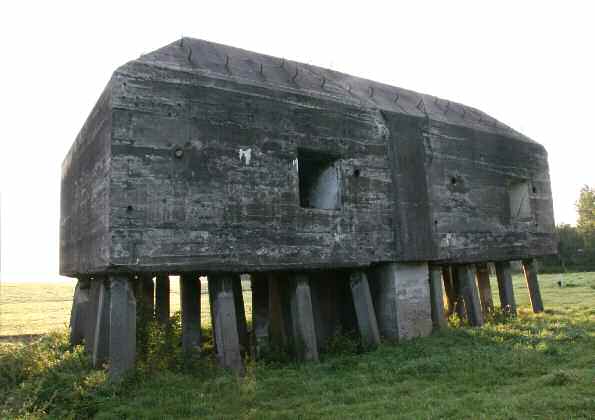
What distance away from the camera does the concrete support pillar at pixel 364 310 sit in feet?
33.9

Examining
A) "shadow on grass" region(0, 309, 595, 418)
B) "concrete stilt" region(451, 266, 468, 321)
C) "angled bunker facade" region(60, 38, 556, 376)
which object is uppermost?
"angled bunker facade" region(60, 38, 556, 376)

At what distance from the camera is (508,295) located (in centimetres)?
1486

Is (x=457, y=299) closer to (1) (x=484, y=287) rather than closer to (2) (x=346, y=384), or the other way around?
(1) (x=484, y=287)

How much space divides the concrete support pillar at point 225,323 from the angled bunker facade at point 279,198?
3 cm

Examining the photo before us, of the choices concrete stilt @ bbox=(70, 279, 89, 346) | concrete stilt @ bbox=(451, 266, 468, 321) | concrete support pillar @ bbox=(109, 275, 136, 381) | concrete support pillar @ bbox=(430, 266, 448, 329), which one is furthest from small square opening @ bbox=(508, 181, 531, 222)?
concrete stilt @ bbox=(70, 279, 89, 346)

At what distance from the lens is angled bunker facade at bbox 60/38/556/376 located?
8078mm

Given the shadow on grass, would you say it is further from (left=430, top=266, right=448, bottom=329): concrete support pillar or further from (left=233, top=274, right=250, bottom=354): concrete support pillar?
(left=233, top=274, right=250, bottom=354): concrete support pillar

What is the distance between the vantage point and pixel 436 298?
12.2 meters

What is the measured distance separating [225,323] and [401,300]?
4327mm

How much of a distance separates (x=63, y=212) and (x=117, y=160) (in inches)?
239

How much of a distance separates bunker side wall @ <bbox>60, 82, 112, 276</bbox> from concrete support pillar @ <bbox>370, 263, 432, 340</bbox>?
616 centimetres

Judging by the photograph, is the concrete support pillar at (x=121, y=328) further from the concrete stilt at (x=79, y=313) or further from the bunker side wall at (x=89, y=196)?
the concrete stilt at (x=79, y=313)

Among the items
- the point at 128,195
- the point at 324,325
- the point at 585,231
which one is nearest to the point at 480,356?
the point at 324,325

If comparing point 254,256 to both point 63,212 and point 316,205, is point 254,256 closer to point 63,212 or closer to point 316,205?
point 316,205
